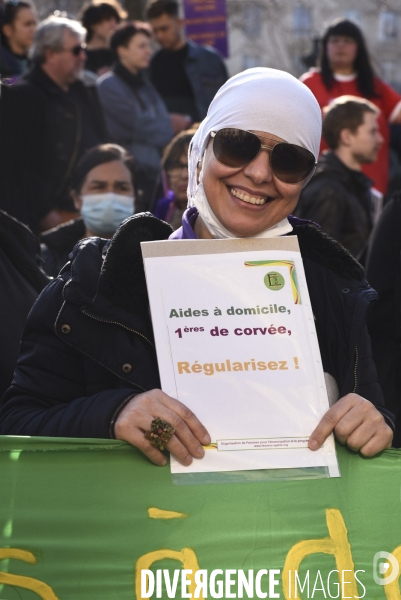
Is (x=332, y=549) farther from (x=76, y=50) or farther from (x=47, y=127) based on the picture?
(x=76, y=50)

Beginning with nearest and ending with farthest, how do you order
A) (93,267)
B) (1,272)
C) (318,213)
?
(93,267) → (1,272) → (318,213)

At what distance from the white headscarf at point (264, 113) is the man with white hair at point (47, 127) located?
4130mm

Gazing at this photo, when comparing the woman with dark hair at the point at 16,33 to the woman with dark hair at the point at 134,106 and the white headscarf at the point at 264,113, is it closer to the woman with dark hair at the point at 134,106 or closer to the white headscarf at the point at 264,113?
the woman with dark hair at the point at 134,106

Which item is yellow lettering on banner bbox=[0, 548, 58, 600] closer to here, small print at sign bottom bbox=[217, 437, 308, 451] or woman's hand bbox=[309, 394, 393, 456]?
small print at sign bottom bbox=[217, 437, 308, 451]

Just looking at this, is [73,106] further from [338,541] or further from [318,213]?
[338,541]

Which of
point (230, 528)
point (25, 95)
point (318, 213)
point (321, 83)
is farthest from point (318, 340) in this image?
point (321, 83)

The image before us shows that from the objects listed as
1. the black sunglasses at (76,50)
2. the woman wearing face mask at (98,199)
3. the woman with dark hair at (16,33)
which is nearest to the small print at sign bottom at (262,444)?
the woman wearing face mask at (98,199)

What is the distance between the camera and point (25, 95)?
7141 millimetres

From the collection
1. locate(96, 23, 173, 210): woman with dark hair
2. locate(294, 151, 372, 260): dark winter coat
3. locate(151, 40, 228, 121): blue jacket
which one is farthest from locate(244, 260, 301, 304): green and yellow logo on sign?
locate(151, 40, 228, 121): blue jacket

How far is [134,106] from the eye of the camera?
8.12 metres

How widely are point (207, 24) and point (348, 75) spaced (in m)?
1.72

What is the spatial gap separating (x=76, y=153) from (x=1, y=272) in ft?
12.1

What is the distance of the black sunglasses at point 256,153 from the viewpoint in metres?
2.81

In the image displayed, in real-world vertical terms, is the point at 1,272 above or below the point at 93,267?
above
